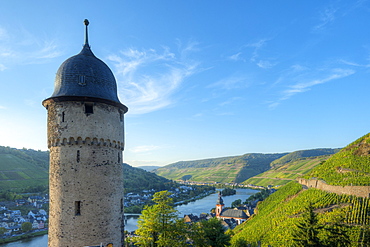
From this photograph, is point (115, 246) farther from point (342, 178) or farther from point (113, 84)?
point (342, 178)

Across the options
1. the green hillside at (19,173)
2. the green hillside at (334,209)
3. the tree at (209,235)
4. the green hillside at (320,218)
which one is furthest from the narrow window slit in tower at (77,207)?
the green hillside at (19,173)

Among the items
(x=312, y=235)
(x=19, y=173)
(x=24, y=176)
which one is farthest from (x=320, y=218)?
(x=19, y=173)

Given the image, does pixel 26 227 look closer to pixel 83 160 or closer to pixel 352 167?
pixel 83 160

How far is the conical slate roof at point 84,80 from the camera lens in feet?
36.2

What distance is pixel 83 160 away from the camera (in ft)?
35.2

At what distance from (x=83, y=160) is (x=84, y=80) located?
3.72 meters

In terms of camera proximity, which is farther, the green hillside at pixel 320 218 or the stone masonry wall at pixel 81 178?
the green hillside at pixel 320 218

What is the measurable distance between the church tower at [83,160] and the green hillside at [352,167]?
25413mm

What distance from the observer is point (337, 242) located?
1596cm

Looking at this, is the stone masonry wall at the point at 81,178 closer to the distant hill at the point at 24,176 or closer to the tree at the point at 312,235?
the tree at the point at 312,235

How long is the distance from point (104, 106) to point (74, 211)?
4.84 metres

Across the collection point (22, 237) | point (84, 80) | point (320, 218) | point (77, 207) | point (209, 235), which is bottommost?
point (22, 237)

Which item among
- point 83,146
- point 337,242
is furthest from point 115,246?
point 337,242

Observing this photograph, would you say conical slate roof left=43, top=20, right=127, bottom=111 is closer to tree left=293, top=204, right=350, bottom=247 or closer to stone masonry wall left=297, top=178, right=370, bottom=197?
tree left=293, top=204, right=350, bottom=247
